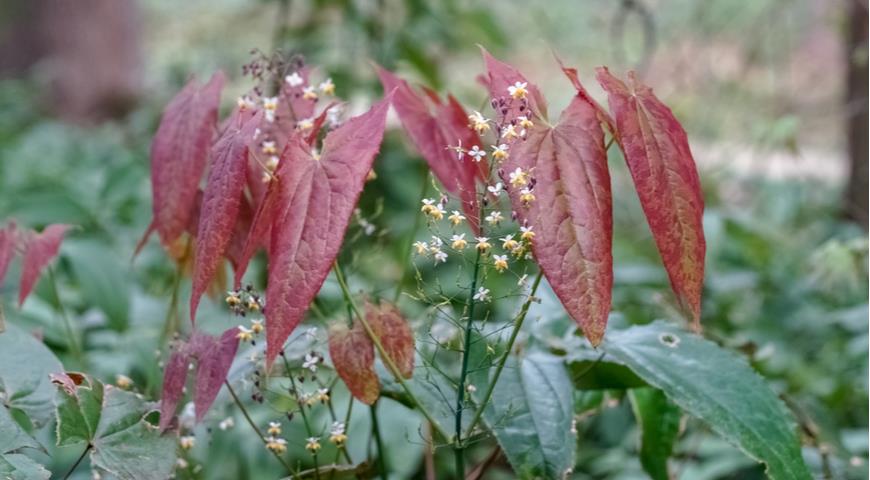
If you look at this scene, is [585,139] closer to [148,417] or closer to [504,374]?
[504,374]

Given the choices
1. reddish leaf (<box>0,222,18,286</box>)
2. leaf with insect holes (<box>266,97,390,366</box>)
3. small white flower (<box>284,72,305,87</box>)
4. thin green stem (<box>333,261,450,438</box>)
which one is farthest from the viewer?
reddish leaf (<box>0,222,18,286</box>)

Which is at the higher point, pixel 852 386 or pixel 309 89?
pixel 309 89

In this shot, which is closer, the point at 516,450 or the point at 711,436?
the point at 516,450

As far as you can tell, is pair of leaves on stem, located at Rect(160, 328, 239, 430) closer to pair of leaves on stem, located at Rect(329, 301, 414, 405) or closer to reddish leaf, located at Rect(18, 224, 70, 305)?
pair of leaves on stem, located at Rect(329, 301, 414, 405)

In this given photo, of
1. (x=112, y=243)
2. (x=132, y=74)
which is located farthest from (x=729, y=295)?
(x=132, y=74)

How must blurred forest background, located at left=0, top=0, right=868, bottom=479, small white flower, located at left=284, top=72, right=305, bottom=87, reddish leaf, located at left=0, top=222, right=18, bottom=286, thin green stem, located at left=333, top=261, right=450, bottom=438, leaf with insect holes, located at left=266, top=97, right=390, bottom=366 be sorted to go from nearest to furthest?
leaf with insect holes, located at left=266, top=97, right=390, bottom=366, thin green stem, located at left=333, top=261, right=450, bottom=438, small white flower, located at left=284, top=72, right=305, bottom=87, reddish leaf, located at left=0, top=222, right=18, bottom=286, blurred forest background, located at left=0, top=0, right=868, bottom=479

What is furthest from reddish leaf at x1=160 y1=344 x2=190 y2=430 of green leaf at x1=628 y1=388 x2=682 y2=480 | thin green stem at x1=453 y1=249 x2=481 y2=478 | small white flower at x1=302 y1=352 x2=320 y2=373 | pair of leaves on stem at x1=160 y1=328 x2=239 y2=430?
green leaf at x1=628 y1=388 x2=682 y2=480
